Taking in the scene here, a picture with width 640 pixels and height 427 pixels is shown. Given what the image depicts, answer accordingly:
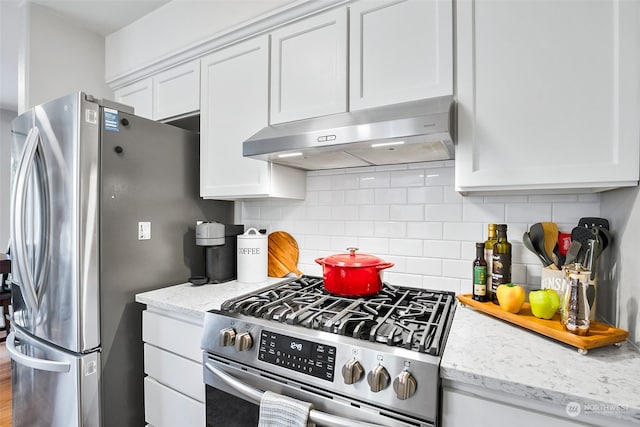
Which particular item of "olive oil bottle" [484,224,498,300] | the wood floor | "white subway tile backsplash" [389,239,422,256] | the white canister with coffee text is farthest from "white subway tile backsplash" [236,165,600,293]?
the wood floor

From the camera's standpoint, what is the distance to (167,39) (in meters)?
1.92

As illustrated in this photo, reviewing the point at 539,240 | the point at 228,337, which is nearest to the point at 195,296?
the point at 228,337

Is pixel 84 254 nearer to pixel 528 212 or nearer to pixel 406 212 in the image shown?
pixel 406 212

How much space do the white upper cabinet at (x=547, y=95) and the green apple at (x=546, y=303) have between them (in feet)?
1.16

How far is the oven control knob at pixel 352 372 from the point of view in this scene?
0.86 metres

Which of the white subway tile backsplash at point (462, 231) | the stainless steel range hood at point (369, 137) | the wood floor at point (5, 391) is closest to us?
the stainless steel range hood at point (369, 137)

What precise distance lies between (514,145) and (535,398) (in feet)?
2.48

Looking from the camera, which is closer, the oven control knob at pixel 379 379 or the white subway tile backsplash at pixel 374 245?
the oven control knob at pixel 379 379

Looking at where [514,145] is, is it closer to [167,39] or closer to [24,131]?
[167,39]

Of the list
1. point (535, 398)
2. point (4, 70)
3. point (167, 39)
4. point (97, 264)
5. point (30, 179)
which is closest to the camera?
point (535, 398)

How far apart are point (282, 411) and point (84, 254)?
1.09 m

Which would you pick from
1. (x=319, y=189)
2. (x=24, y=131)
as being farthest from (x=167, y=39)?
(x=319, y=189)

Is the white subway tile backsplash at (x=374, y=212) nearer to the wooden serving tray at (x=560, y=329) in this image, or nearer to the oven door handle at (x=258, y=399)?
the wooden serving tray at (x=560, y=329)

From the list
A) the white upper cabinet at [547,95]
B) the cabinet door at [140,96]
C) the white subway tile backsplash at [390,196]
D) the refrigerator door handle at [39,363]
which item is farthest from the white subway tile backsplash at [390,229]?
the cabinet door at [140,96]
